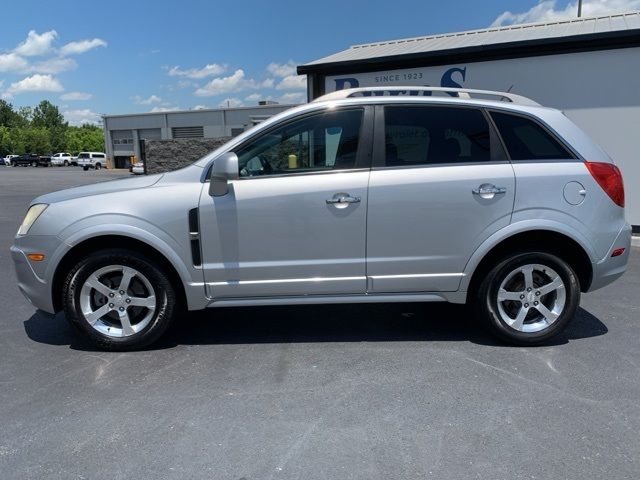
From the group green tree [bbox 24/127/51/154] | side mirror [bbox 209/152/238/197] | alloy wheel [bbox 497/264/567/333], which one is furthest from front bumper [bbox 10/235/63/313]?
green tree [bbox 24/127/51/154]

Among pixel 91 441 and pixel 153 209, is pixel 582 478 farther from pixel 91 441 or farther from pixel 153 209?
pixel 153 209

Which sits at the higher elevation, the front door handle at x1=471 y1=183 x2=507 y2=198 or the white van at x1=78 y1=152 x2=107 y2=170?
the front door handle at x1=471 y1=183 x2=507 y2=198

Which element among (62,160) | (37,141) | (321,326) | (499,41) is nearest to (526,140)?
(321,326)

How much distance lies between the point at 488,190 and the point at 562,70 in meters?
6.26

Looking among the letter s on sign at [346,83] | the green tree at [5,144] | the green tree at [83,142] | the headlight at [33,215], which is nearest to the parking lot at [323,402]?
the headlight at [33,215]

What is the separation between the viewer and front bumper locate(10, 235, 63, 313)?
3.76m

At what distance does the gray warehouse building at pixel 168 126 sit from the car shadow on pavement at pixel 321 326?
36225 millimetres

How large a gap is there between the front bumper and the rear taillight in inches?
164

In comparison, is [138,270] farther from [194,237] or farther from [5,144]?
[5,144]

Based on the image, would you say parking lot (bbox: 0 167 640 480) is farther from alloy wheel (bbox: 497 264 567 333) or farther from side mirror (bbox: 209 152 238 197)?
side mirror (bbox: 209 152 238 197)

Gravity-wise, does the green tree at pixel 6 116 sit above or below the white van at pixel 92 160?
above

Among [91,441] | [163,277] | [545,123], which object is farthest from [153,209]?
[545,123]

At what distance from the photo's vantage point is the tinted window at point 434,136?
3.86 meters

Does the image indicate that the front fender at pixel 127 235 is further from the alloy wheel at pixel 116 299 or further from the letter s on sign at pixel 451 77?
the letter s on sign at pixel 451 77
